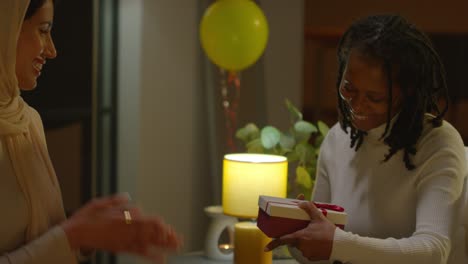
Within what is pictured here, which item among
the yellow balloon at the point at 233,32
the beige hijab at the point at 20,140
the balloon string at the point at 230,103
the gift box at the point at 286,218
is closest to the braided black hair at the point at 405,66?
the gift box at the point at 286,218

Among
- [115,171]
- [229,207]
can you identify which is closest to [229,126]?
[115,171]

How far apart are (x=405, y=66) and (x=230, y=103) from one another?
2213mm

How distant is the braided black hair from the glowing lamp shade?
0.65 metres

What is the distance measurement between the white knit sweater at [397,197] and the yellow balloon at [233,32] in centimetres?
101

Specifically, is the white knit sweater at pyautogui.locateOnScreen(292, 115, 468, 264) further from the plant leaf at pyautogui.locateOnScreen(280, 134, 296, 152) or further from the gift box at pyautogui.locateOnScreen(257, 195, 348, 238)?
the plant leaf at pyautogui.locateOnScreen(280, 134, 296, 152)

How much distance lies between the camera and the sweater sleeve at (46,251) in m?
1.27

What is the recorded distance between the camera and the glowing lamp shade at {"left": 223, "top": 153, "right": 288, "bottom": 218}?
231 cm

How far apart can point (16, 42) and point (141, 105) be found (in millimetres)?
2302

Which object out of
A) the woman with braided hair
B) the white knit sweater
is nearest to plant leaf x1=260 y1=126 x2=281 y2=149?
the white knit sweater

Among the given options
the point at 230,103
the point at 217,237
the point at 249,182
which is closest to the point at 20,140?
the point at 249,182

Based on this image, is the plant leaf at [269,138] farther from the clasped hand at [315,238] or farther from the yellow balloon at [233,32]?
the clasped hand at [315,238]

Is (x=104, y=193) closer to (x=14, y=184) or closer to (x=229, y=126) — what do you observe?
(x=229, y=126)

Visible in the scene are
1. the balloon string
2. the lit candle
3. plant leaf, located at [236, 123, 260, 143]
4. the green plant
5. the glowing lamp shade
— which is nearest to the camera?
the lit candle

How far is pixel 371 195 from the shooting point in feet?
5.69
